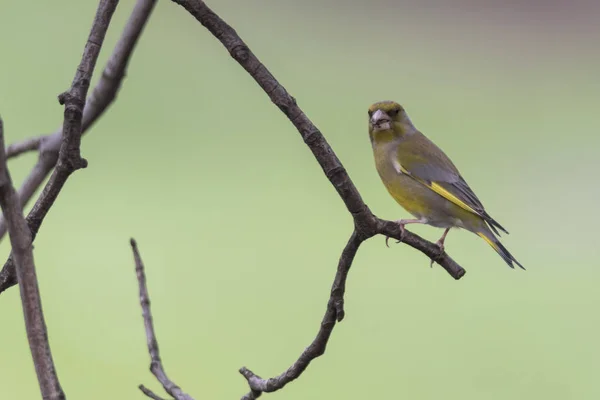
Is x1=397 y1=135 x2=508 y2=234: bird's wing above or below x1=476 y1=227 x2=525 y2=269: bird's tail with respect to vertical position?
above

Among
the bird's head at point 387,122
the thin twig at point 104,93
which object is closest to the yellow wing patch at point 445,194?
the bird's head at point 387,122

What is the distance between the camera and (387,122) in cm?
161

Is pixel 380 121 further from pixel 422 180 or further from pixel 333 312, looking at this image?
pixel 333 312

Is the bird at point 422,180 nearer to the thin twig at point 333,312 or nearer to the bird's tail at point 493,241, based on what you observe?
the bird's tail at point 493,241

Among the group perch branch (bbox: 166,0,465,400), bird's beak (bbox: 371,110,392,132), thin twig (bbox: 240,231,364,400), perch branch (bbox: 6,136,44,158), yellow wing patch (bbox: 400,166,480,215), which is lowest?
thin twig (bbox: 240,231,364,400)

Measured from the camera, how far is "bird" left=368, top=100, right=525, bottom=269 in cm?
154

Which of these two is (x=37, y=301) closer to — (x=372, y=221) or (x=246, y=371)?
(x=372, y=221)

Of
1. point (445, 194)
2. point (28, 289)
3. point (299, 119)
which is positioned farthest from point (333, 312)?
point (445, 194)

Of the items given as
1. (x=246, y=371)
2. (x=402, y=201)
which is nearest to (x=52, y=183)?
(x=246, y=371)

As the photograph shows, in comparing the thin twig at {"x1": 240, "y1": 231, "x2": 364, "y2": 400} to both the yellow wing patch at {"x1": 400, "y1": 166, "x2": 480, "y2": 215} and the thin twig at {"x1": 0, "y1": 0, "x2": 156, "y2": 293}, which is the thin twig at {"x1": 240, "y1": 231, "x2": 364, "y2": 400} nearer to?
the thin twig at {"x1": 0, "y1": 0, "x2": 156, "y2": 293}

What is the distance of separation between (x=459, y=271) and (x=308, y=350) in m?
0.18

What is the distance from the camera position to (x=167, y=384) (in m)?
0.99

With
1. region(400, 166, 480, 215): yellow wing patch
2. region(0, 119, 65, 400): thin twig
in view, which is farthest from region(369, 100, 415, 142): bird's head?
region(0, 119, 65, 400): thin twig

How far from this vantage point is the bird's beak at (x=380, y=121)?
1.57 m
